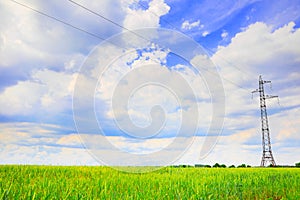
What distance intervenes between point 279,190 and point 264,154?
2405cm

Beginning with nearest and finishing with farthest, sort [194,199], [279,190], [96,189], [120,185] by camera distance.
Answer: [194,199]
[96,189]
[120,185]
[279,190]

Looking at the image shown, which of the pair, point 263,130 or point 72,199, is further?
point 263,130

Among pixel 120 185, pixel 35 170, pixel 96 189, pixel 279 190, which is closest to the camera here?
pixel 96 189

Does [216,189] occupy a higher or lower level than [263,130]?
lower

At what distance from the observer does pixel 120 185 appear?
7.90m

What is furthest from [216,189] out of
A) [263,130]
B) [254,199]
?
[263,130]

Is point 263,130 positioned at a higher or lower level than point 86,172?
higher

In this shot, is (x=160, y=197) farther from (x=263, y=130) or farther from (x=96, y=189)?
(x=263, y=130)

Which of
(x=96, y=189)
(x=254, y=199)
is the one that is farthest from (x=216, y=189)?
(x=96, y=189)

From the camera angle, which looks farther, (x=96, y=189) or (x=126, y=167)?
(x=126, y=167)

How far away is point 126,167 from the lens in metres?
13.7

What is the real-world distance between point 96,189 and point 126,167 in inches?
273

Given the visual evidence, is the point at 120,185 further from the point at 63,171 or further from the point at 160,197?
the point at 63,171

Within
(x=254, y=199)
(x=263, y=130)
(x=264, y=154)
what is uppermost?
(x=263, y=130)
